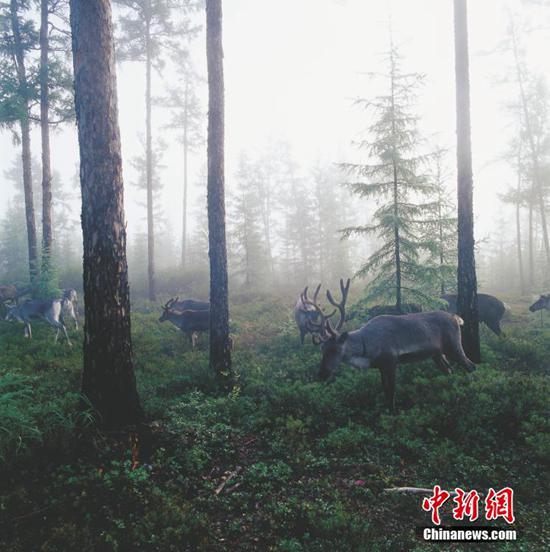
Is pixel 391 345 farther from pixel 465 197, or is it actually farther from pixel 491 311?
pixel 491 311

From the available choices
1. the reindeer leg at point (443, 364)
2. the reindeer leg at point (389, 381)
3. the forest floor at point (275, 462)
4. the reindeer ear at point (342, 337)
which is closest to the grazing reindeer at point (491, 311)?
the forest floor at point (275, 462)

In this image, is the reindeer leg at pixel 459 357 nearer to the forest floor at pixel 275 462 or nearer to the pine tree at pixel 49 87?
the forest floor at pixel 275 462

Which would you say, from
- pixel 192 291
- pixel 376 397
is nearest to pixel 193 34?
pixel 192 291

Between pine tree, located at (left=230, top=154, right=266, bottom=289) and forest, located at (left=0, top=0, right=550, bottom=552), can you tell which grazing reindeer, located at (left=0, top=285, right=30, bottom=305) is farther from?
pine tree, located at (left=230, top=154, right=266, bottom=289)

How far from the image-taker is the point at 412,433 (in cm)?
657

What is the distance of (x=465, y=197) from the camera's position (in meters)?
9.84

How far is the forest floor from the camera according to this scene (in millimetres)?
4141

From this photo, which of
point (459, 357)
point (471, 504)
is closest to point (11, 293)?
point (459, 357)

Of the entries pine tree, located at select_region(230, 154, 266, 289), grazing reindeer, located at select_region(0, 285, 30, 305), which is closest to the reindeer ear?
grazing reindeer, located at select_region(0, 285, 30, 305)

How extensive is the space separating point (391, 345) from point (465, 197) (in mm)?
4606

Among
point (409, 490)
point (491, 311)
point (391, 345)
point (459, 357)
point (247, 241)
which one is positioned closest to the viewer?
point (409, 490)

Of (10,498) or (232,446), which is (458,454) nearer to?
(232,446)

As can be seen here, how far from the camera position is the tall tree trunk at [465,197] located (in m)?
9.83

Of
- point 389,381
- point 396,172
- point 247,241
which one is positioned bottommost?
point 389,381
